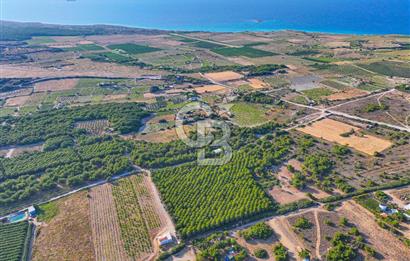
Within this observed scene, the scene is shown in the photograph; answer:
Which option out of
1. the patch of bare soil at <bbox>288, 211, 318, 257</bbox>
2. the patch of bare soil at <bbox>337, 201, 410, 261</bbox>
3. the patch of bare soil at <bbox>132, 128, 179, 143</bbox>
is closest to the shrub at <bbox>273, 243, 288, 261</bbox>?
the patch of bare soil at <bbox>288, 211, 318, 257</bbox>

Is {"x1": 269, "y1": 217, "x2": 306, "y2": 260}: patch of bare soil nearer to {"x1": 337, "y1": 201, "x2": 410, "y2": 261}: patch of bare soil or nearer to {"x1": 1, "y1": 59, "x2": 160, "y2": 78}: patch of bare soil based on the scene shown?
{"x1": 337, "y1": 201, "x2": 410, "y2": 261}: patch of bare soil

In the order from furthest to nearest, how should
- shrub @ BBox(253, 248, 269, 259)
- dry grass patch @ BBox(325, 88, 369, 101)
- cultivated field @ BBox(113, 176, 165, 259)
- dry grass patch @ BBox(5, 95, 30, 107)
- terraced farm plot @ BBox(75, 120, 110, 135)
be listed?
1. dry grass patch @ BBox(5, 95, 30, 107)
2. dry grass patch @ BBox(325, 88, 369, 101)
3. terraced farm plot @ BBox(75, 120, 110, 135)
4. cultivated field @ BBox(113, 176, 165, 259)
5. shrub @ BBox(253, 248, 269, 259)

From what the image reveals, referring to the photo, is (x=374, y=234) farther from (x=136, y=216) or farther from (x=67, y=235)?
(x=67, y=235)

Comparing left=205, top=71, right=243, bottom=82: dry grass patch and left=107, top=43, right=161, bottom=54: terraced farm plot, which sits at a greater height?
left=107, top=43, right=161, bottom=54: terraced farm plot

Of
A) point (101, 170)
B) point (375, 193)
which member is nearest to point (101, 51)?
point (101, 170)

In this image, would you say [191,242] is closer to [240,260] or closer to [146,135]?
[240,260]

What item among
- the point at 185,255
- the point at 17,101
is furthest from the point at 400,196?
the point at 17,101
